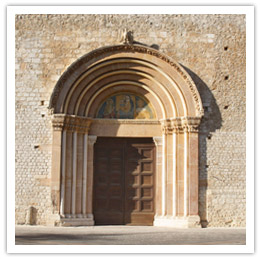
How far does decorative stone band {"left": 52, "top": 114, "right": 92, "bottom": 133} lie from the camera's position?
1342 centimetres

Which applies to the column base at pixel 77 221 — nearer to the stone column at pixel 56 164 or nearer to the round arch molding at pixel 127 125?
the round arch molding at pixel 127 125

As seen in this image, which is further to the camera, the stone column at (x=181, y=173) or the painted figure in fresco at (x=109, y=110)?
the painted figure in fresco at (x=109, y=110)

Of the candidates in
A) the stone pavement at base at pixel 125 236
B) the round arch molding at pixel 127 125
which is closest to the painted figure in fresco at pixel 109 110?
the round arch molding at pixel 127 125

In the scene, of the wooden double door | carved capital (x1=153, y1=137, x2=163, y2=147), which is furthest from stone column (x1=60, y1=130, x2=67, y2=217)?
carved capital (x1=153, y1=137, x2=163, y2=147)

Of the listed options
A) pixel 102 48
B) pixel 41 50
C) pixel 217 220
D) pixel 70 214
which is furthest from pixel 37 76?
pixel 217 220

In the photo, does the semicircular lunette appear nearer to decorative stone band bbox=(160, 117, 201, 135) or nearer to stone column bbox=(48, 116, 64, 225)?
decorative stone band bbox=(160, 117, 201, 135)

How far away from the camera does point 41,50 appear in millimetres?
13812

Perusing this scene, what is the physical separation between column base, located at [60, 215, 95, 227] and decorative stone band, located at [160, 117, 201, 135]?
3048mm

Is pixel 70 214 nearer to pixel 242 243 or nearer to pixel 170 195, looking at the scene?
pixel 170 195

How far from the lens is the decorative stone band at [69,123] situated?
1342 centimetres

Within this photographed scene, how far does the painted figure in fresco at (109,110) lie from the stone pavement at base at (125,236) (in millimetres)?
3042

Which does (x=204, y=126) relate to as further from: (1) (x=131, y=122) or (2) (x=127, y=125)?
(2) (x=127, y=125)

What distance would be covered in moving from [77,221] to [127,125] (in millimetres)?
2914

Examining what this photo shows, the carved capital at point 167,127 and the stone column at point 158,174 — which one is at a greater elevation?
the carved capital at point 167,127
